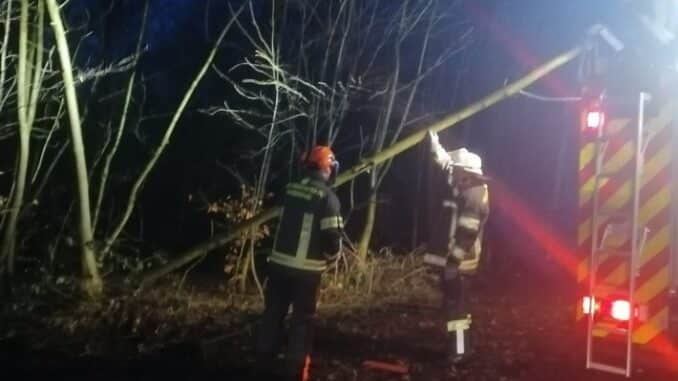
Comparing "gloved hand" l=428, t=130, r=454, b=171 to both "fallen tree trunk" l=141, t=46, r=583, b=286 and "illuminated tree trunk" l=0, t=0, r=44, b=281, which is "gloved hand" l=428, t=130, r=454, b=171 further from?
"illuminated tree trunk" l=0, t=0, r=44, b=281

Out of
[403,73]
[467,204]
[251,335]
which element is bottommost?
[251,335]

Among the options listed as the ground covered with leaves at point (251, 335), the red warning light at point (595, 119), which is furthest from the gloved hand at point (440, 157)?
the ground covered with leaves at point (251, 335)

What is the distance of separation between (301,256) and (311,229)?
0.70ft

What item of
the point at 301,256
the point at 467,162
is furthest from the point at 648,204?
the point at 301,256

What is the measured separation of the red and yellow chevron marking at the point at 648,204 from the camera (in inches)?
245

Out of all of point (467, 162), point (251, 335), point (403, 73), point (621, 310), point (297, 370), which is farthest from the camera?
point (403, 73)

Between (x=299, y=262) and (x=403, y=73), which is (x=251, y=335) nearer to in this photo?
(x=299, y=262)

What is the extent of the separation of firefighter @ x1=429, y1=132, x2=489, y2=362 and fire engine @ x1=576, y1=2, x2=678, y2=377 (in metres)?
0.91

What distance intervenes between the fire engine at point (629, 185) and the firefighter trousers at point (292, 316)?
202 centimetres

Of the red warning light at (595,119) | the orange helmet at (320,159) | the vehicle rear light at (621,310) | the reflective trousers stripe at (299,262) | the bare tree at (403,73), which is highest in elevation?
the bare tree at (403,73)

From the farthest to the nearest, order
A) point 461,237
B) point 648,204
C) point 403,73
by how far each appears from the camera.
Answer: point 403,73 → point 461,237 → point 648,204

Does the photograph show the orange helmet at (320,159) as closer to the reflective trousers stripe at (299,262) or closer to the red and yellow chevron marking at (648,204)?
the reflective trousers stripe at (299,262)

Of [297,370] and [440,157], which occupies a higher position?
[440,157]

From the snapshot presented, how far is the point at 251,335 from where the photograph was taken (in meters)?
7.94
